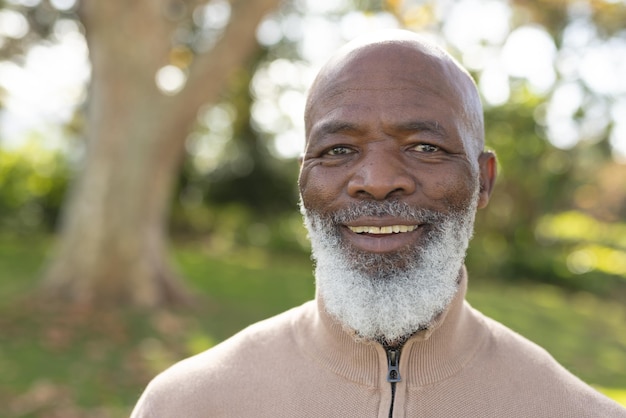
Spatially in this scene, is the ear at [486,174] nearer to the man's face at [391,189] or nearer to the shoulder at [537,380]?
the man's face at [391,189]

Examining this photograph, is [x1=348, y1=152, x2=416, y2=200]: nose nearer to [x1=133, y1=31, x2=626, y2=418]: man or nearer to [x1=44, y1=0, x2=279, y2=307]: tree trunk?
[x1=133, y1=31, x2=626, y2=418]: man

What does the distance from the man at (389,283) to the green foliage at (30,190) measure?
17937mm

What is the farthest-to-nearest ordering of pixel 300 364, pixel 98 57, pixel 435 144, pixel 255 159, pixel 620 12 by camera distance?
pixel 255 159, pixel 620 12, pixel 98 57, pixel 300 364, pixel 435 144

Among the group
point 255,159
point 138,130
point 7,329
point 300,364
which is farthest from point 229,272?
point 300,364

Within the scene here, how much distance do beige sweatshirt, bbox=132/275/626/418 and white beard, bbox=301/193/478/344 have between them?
5 centimetres

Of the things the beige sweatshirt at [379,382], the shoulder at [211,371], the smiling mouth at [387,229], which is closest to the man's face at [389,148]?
the smiling mouth at [387,229]

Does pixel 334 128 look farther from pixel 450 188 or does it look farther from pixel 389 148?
pixel 450 188

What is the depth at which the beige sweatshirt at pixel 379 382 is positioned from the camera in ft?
6.36

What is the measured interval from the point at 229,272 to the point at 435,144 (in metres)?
13.3

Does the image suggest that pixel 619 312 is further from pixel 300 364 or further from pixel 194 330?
pixel 300 364

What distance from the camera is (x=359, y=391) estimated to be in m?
1.97

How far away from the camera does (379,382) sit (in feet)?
6.43

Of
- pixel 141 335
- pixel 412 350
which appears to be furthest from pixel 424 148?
pixel 141 335

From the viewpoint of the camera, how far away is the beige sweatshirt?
1939 millimetres
